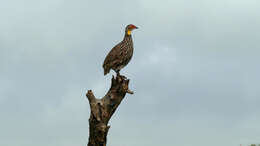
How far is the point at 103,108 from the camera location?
1161 cm

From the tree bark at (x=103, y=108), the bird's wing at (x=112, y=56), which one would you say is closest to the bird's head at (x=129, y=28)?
the bird's wing at (x=112, y=56)

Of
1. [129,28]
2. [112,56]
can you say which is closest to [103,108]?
[112,56]

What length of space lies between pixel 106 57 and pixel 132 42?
1241mm

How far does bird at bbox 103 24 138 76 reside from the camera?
13008mm

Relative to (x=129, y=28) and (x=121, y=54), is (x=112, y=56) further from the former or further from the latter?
(x=129, y=28)

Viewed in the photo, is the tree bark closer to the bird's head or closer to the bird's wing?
the bird's wing

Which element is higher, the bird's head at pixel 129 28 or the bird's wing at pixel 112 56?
the bird's head at pixel 129 28

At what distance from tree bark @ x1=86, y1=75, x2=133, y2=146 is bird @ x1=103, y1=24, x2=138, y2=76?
1421 millimetres

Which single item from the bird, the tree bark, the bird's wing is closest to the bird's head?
the bird

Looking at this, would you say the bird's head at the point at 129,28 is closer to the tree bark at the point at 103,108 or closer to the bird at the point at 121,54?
the bird at the point at 121,54

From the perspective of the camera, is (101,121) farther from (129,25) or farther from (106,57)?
(129,25)

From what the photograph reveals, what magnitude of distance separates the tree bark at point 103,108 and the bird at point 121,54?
142 centimetres

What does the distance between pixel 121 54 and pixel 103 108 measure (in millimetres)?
2504

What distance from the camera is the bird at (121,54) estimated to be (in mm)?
13008
